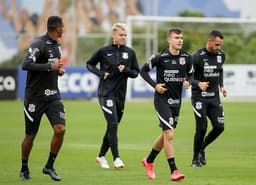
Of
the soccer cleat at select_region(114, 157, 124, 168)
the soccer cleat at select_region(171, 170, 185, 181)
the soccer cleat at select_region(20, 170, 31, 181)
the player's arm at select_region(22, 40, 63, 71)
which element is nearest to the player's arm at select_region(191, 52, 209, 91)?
the soccer cleat at select_region(114, 157, 124, 168)

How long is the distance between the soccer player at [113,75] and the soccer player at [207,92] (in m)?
1.19

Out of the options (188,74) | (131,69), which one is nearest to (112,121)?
(131,69)

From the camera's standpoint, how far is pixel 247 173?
14.7 m

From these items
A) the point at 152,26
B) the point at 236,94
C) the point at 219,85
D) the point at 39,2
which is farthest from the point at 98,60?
the point at 39,2

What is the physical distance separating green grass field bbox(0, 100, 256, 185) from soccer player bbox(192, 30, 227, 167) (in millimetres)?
574

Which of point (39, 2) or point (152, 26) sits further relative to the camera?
point (39, 2)

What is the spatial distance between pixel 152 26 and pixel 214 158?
34.4 meters

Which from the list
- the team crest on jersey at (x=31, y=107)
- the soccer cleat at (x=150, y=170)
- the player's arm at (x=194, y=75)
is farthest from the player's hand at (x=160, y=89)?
the team crest on jersey at (x=31, y=107)

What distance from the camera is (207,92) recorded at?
53.5 feet

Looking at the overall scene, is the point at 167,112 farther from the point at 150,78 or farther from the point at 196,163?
the point at 196,163

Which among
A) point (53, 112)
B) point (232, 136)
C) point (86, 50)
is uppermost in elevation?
point (53, 112)

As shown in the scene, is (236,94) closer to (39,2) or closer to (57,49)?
(57,49)

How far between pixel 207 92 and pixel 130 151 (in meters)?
2.96

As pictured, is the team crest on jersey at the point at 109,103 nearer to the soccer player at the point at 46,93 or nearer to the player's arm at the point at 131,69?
the player's arm at the point at 131,69
